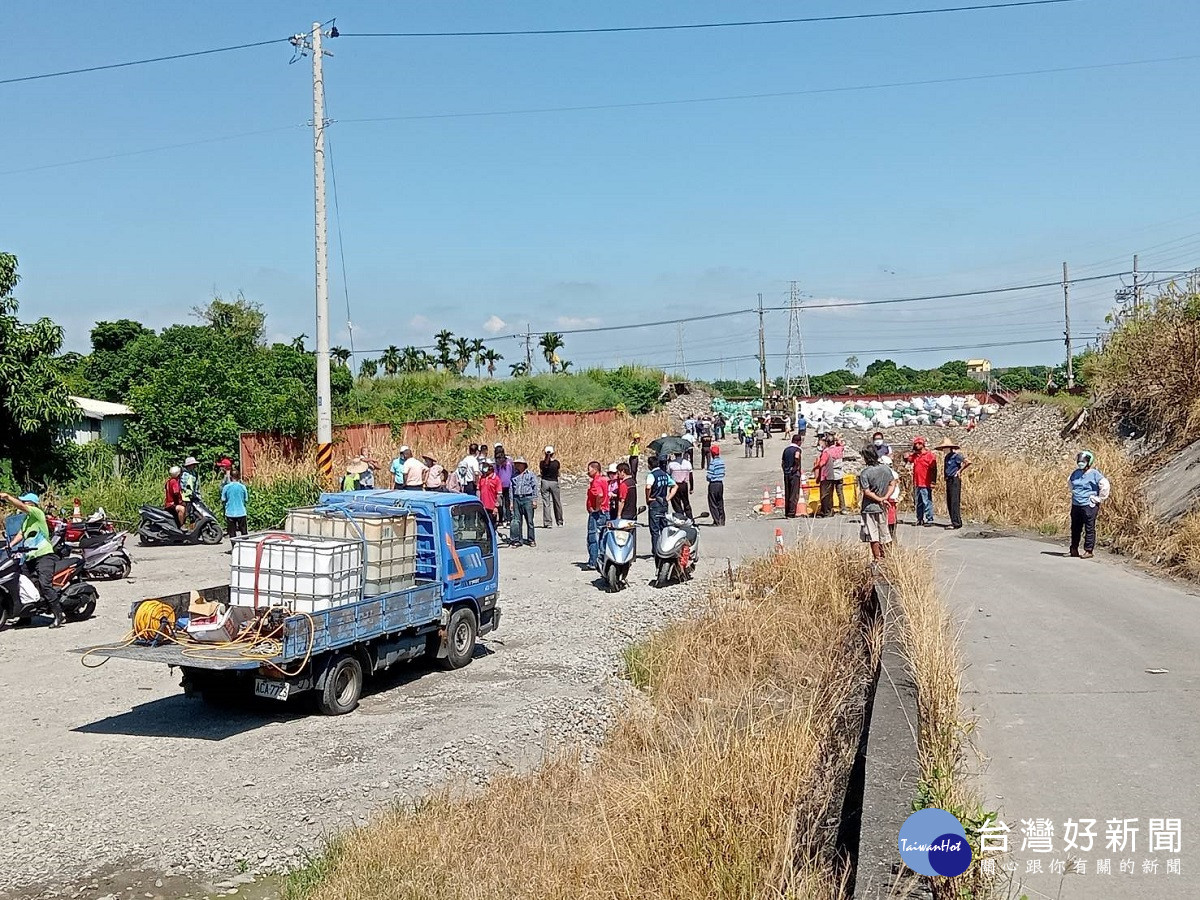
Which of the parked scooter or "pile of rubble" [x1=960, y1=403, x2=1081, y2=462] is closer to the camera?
the parked scooter

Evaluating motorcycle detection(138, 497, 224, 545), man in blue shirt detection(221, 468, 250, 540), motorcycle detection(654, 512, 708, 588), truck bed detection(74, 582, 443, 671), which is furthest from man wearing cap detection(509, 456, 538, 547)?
truck bed detection(74, 582, 443, 671)

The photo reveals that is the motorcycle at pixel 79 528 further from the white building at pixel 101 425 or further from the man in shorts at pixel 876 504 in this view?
the man in shorts at pixel 876 504

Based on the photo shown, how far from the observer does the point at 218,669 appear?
9.65 metres

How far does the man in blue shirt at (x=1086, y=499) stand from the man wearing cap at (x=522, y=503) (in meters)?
9.96

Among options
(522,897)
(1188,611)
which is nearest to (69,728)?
(522,897)

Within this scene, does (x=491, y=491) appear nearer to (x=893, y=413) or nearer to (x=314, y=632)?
(x=314, y=632)

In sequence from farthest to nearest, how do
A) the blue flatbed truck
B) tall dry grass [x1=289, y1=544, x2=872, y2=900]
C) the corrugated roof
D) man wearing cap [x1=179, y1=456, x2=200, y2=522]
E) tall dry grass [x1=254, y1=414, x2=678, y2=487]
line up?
the corrugated roof < tall dry grass [x1=254, y1=414, x2=678, y2=487] < man wearing cap [x1=179, y1=456, x2=200, y2=522] < the blue flatbed truck < tall dry grass [x1=289, y1=544, x2=872, y2=900]

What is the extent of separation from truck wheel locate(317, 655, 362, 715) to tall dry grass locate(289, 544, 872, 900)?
2.74 meters

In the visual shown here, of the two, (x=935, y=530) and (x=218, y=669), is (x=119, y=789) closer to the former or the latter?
(x=218, y=669)

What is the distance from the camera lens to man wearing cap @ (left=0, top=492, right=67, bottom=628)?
1438 centimetres

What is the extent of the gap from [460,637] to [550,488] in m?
12.2

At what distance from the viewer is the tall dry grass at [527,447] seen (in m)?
28.4

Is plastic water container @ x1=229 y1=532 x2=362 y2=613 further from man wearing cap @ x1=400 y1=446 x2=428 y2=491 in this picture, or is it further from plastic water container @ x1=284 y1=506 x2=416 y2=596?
man wearing cap @ x1=400 y1=446 x2=428 y2=491

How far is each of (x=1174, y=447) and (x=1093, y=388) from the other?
757cm
